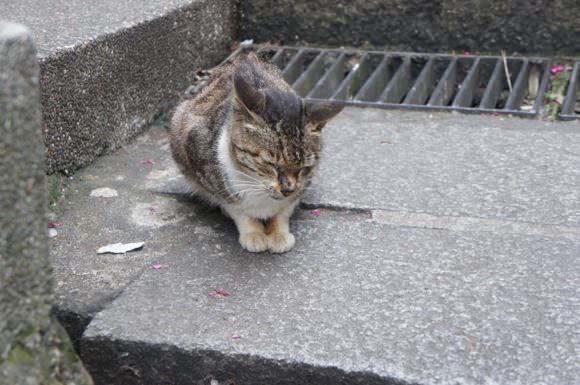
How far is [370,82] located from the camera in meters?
4.39

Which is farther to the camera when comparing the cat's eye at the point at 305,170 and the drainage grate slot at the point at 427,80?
the drainage grate slot at the point at 427,80

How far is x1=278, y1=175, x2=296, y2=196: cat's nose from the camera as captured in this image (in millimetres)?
2709

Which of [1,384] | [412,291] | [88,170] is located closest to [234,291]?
[412,291]

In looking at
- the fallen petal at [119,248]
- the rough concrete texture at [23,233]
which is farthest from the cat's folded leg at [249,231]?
the rough concrete texture at [23,233]

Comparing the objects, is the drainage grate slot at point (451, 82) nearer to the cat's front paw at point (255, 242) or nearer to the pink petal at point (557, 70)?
the pink petal at point (557, 70)

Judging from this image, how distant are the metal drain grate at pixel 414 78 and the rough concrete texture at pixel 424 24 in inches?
3.8

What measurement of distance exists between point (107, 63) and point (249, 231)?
109 centimetres

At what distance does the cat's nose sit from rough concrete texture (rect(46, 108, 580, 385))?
243 millimetres

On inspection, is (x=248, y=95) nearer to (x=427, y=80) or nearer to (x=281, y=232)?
(x=281, y=232)

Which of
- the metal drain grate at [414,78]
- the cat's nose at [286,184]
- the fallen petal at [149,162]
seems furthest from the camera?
the metal drain grate at [414,78]

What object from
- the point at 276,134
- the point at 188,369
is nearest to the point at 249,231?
the point at 276,134

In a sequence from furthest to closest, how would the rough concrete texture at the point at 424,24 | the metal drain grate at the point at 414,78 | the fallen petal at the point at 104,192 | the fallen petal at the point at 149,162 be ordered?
the rough concrete texture at the point at 424,24
the metal drain grate at the point at 414,78
the fallen petal at the point at 149,162
the fallen petal at the point at 104,192

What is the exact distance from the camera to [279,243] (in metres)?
2.84

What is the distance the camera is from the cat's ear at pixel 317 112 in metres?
2.75
